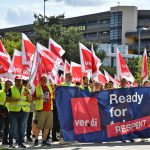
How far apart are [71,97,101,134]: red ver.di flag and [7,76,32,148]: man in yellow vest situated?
3.91 feet

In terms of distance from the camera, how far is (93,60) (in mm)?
17656

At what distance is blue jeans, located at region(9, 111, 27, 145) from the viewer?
41.6ft

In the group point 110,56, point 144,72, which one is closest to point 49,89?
point 144,72

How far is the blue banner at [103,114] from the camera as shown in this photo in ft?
42.7

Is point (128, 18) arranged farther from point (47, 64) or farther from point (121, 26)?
point (47, 64)

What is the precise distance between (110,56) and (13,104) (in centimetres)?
6997

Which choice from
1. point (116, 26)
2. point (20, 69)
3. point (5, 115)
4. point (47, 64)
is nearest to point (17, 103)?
point (5, 115)

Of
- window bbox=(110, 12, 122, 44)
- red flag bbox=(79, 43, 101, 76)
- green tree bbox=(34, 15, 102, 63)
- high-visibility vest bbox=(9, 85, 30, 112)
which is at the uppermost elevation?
window bbox=(110, 12, 122, 44)

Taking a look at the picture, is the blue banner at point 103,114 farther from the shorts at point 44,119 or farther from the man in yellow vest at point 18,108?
the man in yellow vest at point 18,108

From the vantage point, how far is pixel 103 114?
1322 cm

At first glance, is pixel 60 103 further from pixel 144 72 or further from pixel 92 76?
pixel 144 72

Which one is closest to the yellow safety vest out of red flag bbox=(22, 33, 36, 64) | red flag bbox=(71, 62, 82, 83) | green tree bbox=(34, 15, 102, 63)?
red flag bbox=(22, 33, 36, 64)

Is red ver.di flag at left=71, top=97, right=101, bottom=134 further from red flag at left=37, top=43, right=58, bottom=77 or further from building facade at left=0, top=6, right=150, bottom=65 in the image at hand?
building facade at left=0, top=6, right=150, bottom=65

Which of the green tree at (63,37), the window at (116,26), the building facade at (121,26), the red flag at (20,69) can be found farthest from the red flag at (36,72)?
the window at (116,26)
